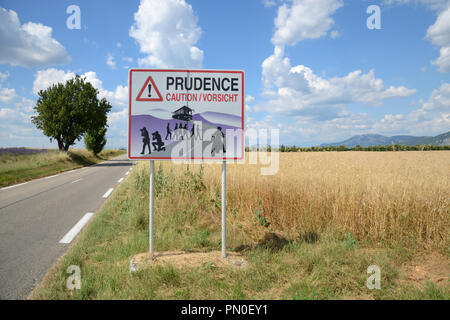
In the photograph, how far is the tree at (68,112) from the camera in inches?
1252

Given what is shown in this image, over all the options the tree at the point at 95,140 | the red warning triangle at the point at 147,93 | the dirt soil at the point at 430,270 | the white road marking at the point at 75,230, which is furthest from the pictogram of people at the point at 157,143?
the tree at the point at 95,140

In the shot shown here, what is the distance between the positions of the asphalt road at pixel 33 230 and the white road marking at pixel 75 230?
0.02 m

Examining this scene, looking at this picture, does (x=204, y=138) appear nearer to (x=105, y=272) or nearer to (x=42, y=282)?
(x=105, y=272)

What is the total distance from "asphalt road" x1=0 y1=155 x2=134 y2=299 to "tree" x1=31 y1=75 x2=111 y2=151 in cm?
2674

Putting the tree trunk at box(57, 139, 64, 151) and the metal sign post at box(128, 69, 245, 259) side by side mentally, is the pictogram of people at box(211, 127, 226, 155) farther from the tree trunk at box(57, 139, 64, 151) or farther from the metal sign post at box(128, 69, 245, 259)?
the tree trunk at box(57, 139, 64, 151)

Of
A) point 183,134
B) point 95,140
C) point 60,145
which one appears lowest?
point 183,134

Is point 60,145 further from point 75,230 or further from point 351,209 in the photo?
Answer: point 351,209

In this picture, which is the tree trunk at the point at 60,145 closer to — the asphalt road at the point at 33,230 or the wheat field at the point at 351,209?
the asphalt road at the point at 33,230

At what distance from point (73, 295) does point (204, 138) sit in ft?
8.16

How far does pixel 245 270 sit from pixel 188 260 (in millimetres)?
803

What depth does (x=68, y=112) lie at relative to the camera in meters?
32.5

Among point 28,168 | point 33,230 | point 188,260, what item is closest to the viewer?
point 188,260

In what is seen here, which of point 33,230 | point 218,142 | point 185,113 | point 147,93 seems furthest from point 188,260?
point 33,230
